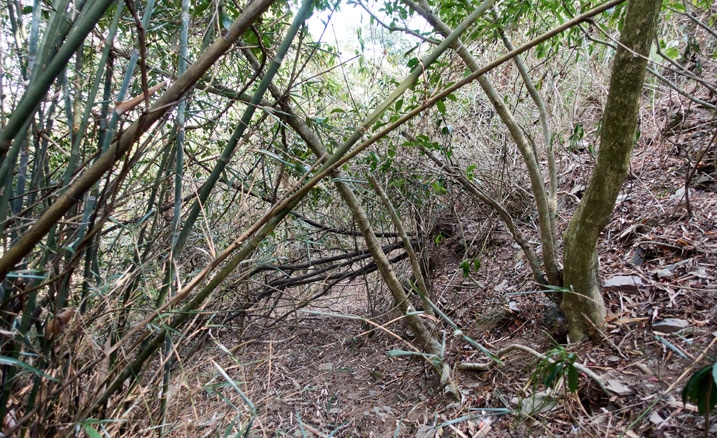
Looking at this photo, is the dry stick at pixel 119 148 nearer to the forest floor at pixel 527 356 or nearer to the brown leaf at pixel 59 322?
the brown leaf at pixel 59 322

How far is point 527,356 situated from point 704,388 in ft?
3.73

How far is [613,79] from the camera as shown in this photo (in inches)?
54.0

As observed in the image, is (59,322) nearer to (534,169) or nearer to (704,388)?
(704,388)

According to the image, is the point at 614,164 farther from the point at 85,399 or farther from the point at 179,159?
the point at 85,399

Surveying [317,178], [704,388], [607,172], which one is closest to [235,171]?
[317,178]

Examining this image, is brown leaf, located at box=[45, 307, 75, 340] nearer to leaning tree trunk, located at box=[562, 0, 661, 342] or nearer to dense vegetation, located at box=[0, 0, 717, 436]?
dense vegetation, located at box=[0, 0, 717, 436]

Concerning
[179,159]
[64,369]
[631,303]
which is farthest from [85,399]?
[631,303]

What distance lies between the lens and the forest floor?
1350mm

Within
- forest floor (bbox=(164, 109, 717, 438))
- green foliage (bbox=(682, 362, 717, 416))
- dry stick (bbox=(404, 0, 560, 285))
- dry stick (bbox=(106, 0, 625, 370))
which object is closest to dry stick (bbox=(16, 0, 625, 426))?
dry stick (bbox=(106, 0, 625, 370))

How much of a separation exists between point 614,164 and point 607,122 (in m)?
0.16

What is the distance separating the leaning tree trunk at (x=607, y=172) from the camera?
4.25 ft

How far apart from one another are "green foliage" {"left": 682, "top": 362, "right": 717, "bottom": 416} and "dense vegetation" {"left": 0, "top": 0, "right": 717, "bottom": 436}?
22 millimetres

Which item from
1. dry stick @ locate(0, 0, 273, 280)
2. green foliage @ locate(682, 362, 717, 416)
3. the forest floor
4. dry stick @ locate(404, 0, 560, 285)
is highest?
dry stick @ locate(0, 0, 273, 280)

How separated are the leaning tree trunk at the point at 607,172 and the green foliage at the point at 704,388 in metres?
0.72
